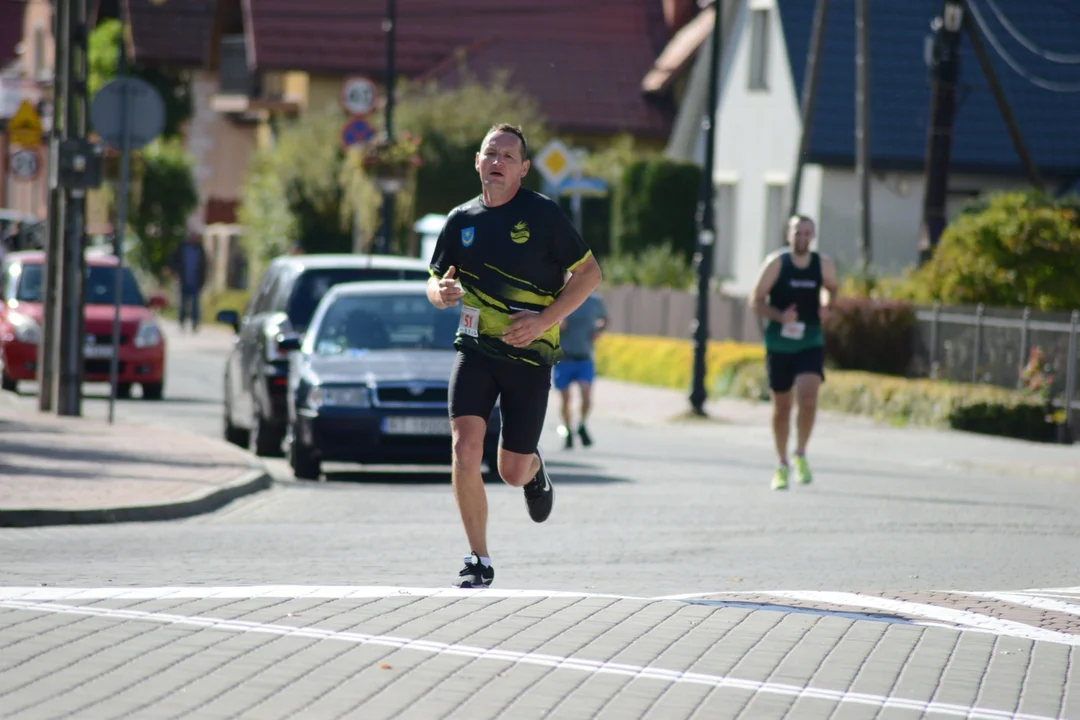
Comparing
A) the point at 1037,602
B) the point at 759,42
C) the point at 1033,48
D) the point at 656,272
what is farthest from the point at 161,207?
the point at 1037,602

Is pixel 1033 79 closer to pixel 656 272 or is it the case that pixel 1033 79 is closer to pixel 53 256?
pixel 656 272

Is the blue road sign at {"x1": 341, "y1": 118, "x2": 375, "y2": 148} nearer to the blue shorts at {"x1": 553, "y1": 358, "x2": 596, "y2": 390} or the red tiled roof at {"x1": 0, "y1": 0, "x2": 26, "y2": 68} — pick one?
the blue shorts at {"x1": 553, "y1": 358, "x2": 596, "y2": 390}

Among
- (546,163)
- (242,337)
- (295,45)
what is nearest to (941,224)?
(546,163)

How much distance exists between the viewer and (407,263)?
1817 cm

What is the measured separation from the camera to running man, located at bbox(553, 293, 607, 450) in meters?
19.4

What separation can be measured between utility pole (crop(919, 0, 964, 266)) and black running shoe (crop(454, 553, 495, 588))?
1848cm

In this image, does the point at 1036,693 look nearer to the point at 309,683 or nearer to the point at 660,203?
the point at 309,683

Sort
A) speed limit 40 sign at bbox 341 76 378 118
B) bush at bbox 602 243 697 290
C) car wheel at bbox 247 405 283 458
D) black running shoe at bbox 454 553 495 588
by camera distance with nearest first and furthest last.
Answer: black running shoe at bbox 454 553 495 588 < car wheel at bbox 247 405 283 458 < bush at bbox 602 243 697 290 < speed limit 40 sign at bbox 341 76 378 118

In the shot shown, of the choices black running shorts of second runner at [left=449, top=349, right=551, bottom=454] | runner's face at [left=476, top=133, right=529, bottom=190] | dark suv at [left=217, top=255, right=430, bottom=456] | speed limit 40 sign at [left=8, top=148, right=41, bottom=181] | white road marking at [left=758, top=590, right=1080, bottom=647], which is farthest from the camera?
speed limit 40 sign at [left=8, top=148, right=41, bottom=181]

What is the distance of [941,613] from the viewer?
8516 millimetres

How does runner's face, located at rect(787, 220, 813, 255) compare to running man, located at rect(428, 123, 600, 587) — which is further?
runner's face, located at rect(787, 220, 813, 255)

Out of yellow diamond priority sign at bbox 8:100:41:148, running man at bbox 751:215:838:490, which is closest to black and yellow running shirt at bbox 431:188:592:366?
running man at bbox 751:215:838:490

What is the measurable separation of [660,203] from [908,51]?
5117mm

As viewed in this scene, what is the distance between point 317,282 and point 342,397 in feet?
8.95
